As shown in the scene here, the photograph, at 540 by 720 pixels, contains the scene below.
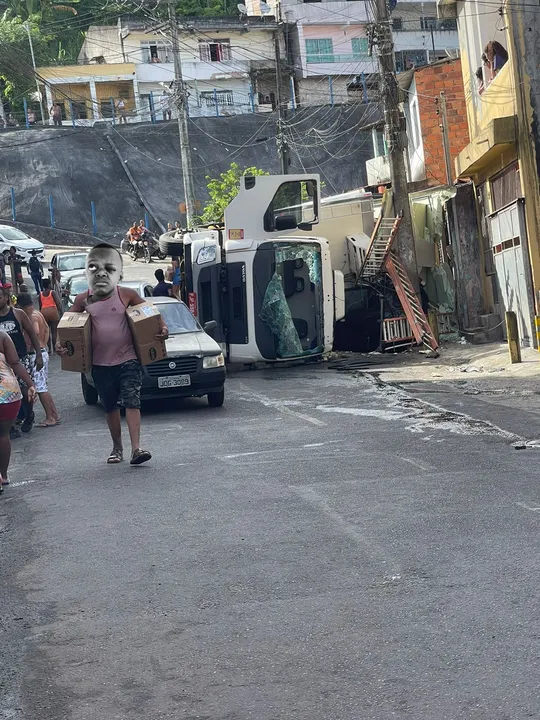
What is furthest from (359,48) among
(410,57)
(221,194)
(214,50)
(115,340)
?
(115,340)

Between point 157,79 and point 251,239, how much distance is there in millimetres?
53481

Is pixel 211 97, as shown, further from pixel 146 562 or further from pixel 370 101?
pixel 146 562

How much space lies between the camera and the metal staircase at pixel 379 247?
1016 inches

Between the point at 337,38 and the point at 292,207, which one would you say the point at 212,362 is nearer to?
the point at 292,207

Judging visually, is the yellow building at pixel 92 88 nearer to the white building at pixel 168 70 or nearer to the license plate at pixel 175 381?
the white building at pixel 168 70

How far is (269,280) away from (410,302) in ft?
14.6

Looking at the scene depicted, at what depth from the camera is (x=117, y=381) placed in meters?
11.1

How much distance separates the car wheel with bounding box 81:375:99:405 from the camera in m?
17.1

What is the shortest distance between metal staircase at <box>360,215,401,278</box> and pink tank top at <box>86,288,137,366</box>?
15.4 meters

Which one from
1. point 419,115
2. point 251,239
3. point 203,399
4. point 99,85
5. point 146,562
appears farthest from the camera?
point 99,85

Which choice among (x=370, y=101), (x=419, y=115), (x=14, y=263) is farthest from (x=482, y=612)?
(x=370, y=101)

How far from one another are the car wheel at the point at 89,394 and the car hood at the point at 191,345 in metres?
1.42

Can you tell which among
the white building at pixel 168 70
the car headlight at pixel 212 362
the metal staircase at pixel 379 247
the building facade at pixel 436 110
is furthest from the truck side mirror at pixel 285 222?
the white building at pixel 168 70

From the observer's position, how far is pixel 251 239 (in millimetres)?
21984
